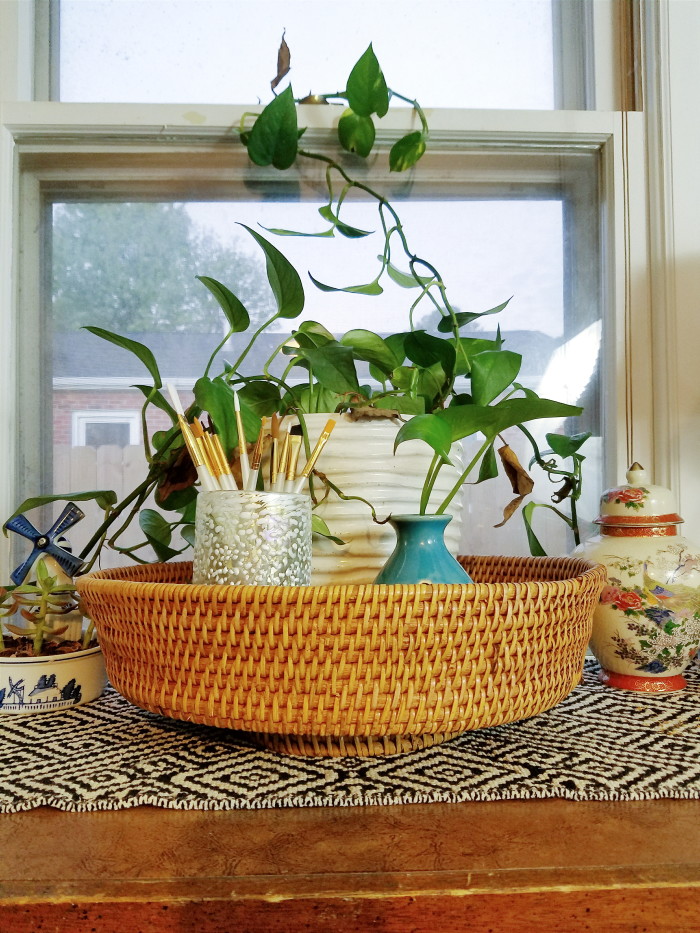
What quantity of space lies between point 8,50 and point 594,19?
2.81 feet

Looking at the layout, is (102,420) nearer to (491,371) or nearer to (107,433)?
(107,433)

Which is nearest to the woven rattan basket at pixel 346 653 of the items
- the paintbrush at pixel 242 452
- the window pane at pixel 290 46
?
the paintbrush at pixel 242 452

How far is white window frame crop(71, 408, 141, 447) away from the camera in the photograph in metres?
1.04

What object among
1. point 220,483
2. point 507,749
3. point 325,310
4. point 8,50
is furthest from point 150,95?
point 507,749

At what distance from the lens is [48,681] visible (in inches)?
28.2

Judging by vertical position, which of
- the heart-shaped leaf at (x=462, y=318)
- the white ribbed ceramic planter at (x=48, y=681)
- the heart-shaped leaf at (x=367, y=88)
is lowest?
the white ribbed ceramic planter at (x=48, y=681)

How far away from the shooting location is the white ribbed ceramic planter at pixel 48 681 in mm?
703

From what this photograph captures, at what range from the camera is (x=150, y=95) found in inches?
43.1

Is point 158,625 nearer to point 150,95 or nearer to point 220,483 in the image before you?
point 220,483

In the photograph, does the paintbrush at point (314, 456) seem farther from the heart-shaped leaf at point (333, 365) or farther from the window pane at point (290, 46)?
the window pane at point (290, 46)

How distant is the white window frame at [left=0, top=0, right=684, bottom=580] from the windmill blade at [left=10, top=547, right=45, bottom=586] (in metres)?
0.22

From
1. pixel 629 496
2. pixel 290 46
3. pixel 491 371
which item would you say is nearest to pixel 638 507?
pixel 629 496

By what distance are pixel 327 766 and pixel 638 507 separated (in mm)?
456

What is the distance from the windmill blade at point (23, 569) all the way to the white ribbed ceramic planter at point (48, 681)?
150 millimetres
